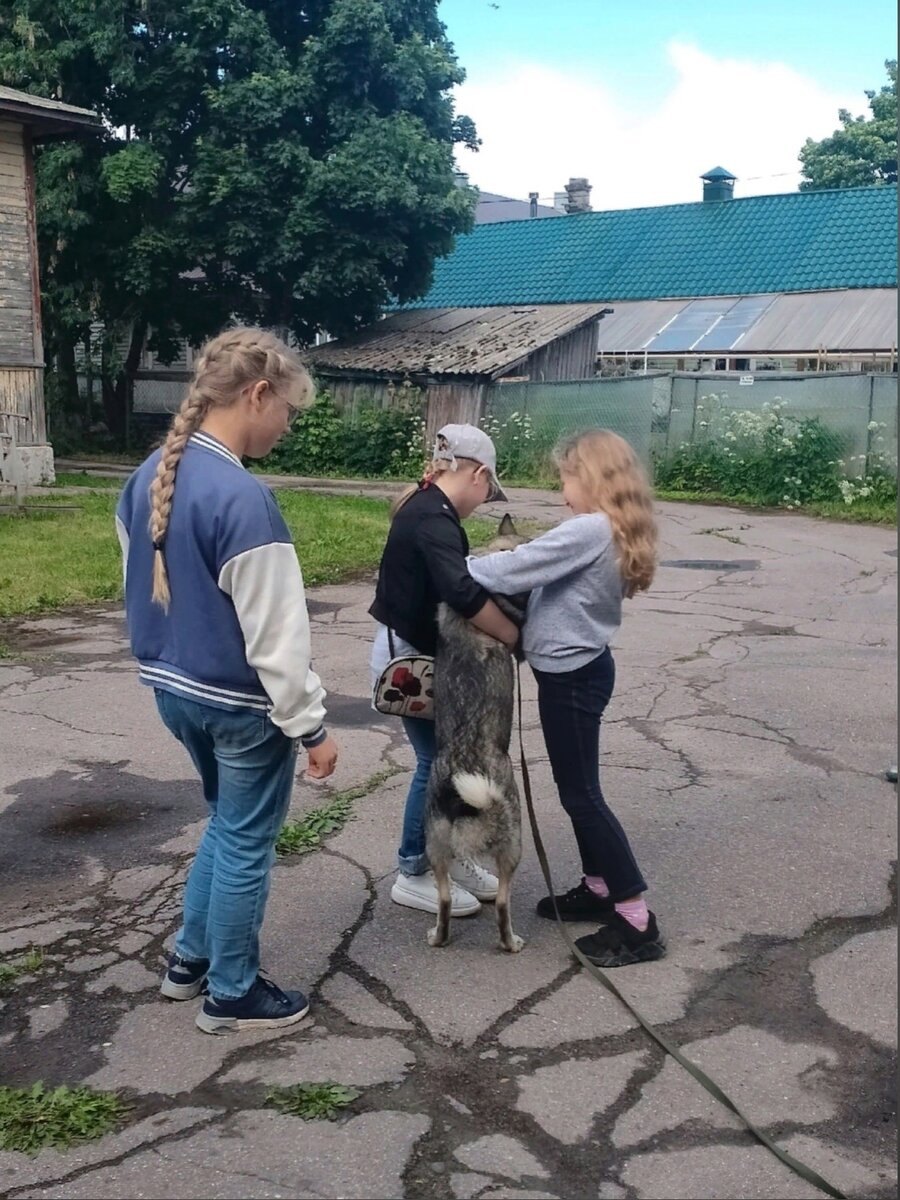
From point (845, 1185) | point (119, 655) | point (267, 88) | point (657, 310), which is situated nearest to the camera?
point (845, 1185)

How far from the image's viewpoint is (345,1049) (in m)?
3.43

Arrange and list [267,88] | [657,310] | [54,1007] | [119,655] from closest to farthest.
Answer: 1. [54,1007]
2. [119,655]
3. [267,88]
4. [657,310]

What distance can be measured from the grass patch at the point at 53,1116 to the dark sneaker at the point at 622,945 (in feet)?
5.05

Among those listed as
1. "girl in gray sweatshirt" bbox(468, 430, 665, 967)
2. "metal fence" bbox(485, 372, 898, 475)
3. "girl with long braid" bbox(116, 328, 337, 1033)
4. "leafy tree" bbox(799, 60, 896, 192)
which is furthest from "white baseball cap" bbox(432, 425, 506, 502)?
"leafy tree" bbox(799, 60, 896, 192)

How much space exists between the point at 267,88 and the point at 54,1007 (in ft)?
76.2

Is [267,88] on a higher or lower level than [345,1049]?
higher

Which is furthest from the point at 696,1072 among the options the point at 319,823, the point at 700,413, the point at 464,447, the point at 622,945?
the point at 700,413

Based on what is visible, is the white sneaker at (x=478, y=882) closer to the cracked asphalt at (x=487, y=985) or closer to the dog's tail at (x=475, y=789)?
the cracked asphalt at (x=487, y=985)

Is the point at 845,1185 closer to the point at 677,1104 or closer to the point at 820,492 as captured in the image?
the point at 677,1104

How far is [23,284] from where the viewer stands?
63.8 ft

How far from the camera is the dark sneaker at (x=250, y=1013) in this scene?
11.6 feet

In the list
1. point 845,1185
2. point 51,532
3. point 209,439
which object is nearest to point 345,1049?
point 845,1185

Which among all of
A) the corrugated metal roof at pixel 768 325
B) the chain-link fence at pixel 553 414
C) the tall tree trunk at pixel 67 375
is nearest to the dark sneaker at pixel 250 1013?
the chain-link fence at pixel 553 414

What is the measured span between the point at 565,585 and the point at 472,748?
0.58 m
